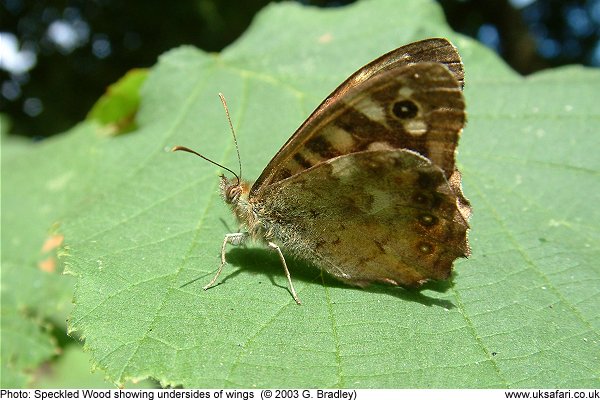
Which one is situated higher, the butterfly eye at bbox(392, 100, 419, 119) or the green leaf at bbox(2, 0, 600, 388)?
the butterfly eye at bbox(392, 100, 419, 119)

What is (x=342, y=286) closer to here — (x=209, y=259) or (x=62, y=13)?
(x=209, y=259)

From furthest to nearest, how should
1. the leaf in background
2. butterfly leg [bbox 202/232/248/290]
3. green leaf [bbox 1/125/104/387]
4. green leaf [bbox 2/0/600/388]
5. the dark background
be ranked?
the dark background
the leaf in background
green leaf [bbox 1/125/104/387]
butterfly leg [bbox 202/232/248/290]
green leaf [bbox 2/0/600/388]

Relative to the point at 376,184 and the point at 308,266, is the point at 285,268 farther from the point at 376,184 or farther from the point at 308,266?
the point at 376,184

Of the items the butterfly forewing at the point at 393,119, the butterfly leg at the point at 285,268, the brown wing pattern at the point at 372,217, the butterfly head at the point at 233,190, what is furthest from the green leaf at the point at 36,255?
the butterfly forewing at the point at 393,119

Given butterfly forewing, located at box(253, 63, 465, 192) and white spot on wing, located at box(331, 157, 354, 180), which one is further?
white spot on wing, located at box(331, 157, 354, 180)

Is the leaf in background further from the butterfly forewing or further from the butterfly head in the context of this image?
the butterfly forewing

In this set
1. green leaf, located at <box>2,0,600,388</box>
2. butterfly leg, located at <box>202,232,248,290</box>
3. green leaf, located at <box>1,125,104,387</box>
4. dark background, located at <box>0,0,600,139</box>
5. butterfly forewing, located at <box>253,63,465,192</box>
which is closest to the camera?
green leaf, located at <box>2,0,600,388</box>

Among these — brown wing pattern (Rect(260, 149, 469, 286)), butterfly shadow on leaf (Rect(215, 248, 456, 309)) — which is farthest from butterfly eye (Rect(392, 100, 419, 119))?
butterfly shadow on leaf (Rect(215, 248, 456, 309))
